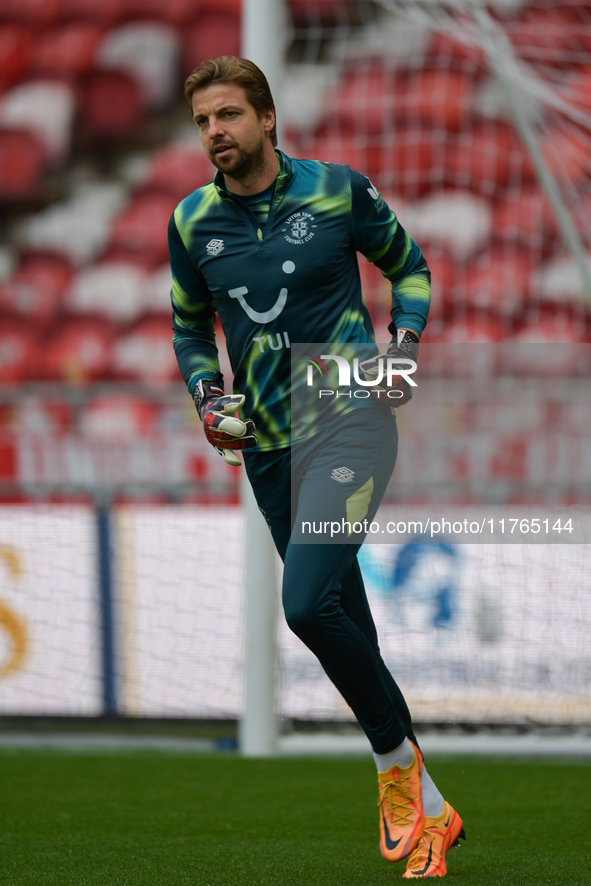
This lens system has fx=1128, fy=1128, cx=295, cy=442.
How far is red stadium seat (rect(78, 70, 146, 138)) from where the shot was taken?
32.9 ft

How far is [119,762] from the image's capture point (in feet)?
14.2

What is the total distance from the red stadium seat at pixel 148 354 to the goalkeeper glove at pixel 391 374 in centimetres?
631

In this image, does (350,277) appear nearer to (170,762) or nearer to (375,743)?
(375,743)

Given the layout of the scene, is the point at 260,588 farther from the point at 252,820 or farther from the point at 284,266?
the point at 284,266

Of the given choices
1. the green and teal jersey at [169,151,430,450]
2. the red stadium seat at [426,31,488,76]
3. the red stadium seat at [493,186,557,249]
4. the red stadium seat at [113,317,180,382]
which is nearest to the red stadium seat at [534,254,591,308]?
the red stadium seat at [493,186,557,249]

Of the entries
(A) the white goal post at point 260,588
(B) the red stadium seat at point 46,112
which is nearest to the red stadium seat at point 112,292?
(B) the red stadium seat at point 46,112

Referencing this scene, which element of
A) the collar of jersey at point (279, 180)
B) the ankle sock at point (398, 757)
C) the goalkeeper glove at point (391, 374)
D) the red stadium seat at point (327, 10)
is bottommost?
the ankle sock at point (398, 757)

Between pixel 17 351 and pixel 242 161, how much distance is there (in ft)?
22.7

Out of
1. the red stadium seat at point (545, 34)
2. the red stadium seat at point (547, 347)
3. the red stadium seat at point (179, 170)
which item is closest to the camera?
the red stadium seat at point (545, 34)

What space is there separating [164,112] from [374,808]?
7762mm

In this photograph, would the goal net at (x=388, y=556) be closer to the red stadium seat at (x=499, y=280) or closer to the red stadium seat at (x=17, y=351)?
the red stadium seat at (x=499, y=280)

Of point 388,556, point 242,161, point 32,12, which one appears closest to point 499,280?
point 388,556

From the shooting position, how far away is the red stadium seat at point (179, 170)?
371 inches

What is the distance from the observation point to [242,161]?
2.38 metres
